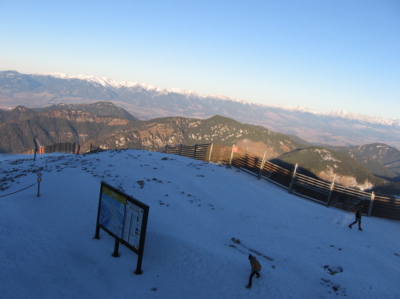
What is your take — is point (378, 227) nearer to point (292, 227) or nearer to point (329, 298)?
point (292, 227)

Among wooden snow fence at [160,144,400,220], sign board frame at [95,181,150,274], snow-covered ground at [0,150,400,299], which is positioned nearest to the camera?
snow-covered ground at [0,150,400,299]

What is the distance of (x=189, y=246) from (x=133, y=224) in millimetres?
2627

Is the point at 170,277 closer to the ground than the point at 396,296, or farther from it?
closer to the ground

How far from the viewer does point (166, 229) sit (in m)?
11.2

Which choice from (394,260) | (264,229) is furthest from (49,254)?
(394,260)

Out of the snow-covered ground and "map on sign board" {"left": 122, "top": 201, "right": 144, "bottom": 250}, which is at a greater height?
"map on sign board" {"left": 122, "top": 201, "right": 144, "bottom": 250}

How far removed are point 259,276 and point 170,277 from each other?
2925 mm

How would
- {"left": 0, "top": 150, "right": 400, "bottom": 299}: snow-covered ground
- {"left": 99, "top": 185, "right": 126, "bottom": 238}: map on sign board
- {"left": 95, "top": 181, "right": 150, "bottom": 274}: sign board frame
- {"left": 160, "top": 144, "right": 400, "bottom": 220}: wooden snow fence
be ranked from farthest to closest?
{"left": 160, "top": 144, "right": 400, "bottom": 220}: wooden snow fence
{"left": 99, "top": 185, "right": 126, "bottom": 238}: map on sign board
{"left": 95, "top": 181, "right": 150, "bottom": 274}: sign board frame
{"left": 0, "top": 150, "right": 400, "bottom": 299}: snow-covered ground

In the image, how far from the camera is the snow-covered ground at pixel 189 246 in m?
8.02

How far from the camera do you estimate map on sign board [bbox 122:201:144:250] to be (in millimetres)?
8375

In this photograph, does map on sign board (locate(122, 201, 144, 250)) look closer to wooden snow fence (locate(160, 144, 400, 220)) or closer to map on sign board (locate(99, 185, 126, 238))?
map on sign board (locate(99, 185, 126, 238))

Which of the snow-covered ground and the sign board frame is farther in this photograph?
the sign board frame

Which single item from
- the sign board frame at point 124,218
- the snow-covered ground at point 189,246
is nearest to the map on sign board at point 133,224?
the sign board frame at point 124,218

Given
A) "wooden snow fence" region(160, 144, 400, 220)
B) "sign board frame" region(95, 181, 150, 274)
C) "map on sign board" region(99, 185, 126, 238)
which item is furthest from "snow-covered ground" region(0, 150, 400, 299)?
"wooden snow fence" region(160, 144, 400, 220)
